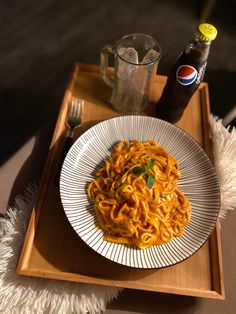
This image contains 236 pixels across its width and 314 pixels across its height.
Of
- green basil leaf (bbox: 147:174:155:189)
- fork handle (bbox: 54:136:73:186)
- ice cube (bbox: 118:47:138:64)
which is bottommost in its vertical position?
fork handle (bbox: 54:136:73:186)

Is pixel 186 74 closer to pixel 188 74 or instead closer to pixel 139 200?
pixel 188 74

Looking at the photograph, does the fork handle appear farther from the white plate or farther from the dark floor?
the dark floor

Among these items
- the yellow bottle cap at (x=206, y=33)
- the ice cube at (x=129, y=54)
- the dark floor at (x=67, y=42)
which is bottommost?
the dark floor at (x=67, y=42)

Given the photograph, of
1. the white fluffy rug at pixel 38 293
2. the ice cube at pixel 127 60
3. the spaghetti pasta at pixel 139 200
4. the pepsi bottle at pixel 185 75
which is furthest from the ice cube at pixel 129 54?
the white fluffy rug at pixel 38 293

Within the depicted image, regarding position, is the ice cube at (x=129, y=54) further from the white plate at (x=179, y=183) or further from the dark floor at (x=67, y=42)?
the dark floor at (x=67, y=42)

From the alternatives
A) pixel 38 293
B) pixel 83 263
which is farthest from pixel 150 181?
pixel 38 293

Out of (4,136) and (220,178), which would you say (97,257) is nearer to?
(220,178)

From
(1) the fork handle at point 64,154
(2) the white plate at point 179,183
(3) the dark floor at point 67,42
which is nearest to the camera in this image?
(2) the white plate at point 179,183

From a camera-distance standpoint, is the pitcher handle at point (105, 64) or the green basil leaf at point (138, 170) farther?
the pitcher handle at point (105, 64)

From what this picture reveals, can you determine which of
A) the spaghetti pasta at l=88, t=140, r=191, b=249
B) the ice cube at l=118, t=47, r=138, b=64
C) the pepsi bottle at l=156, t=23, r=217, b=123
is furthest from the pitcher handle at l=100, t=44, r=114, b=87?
the spaghetti pasta at l=88, t=140, r=191, b=249
